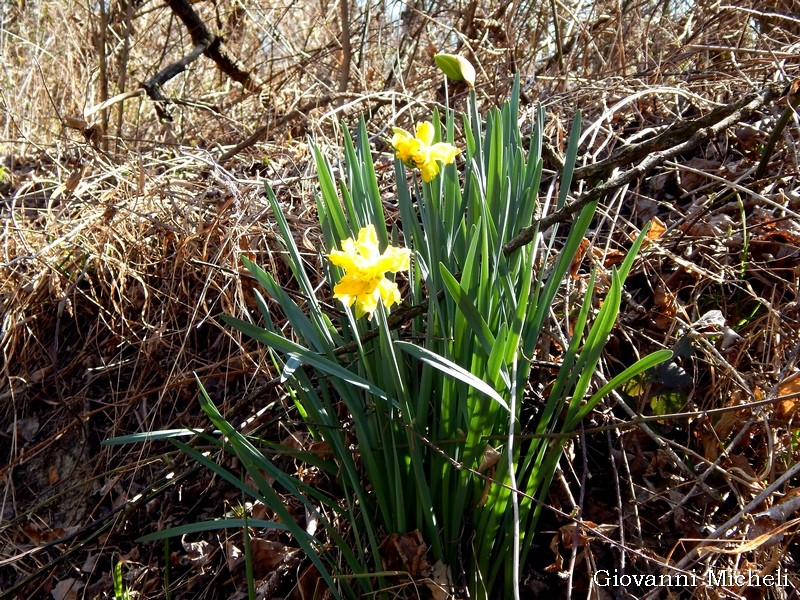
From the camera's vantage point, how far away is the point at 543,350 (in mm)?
1576

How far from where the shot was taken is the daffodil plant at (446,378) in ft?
3.69

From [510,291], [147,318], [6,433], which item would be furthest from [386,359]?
[6,433]

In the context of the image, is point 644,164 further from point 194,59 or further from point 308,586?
point 194,59

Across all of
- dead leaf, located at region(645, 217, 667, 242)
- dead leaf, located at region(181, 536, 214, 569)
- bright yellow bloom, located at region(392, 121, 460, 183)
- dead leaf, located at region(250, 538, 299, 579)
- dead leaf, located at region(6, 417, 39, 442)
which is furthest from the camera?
dead leaf, located at region(6, 417, 39, 442)

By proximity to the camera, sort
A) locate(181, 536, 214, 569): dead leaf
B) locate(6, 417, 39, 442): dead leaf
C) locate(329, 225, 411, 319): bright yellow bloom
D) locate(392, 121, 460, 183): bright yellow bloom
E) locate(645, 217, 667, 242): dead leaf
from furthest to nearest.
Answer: locate(6, 417, 39, 442): dead leaf, locate(645, 217, 667, 242): dead leaf, locate(181, 536, 214, 569): dead leaf, locate(392, 121, 460, 183): bright yellow bloom, locate(329, 225, 411, 319): bright yellow bloom

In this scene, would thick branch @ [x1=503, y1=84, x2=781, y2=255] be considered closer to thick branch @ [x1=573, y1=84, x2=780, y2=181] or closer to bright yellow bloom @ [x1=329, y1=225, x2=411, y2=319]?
thick branch @ [x1=573, y1=84, x2=780, y2=181]

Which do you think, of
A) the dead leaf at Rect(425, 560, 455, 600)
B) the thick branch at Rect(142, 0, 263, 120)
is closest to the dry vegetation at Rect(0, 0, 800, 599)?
the thick branch at Rect(142, 0, 263, 120)

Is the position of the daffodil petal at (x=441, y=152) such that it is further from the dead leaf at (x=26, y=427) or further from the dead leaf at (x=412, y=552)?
the dead leaf at (x=26, y=427)

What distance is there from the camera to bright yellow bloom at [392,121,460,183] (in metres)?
1.12

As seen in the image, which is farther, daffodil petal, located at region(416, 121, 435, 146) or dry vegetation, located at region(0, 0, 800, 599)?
dry vegetation, located at region(0, 0, 800, 599)

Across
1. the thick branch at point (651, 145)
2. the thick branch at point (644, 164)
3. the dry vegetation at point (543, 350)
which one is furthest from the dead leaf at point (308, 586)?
the thick branch at point (651, 145)

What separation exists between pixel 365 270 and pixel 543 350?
0.75 metres

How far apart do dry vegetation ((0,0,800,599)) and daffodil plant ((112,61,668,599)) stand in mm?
155

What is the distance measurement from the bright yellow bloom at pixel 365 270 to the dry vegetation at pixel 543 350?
49 cm
